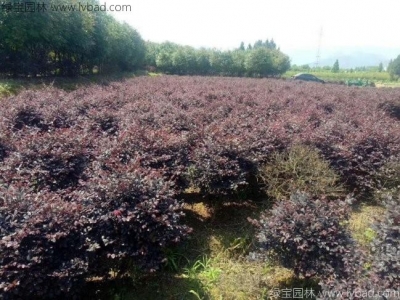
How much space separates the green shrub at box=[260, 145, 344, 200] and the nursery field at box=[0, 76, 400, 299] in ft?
0.06

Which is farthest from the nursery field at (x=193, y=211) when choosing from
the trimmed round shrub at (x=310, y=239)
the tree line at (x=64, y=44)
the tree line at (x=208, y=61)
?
the tree line at (x=208, y=61)

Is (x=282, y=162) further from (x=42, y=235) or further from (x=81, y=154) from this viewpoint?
(x=42, y=235)

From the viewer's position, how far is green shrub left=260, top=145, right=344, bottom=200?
389 cm

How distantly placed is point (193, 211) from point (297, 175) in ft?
5.10

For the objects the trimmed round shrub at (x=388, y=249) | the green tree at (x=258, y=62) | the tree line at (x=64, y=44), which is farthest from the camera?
the green tree at (x=258, y=62)

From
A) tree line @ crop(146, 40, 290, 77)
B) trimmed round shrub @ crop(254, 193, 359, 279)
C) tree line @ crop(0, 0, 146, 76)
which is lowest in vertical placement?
trimmed round shrub @ crop(254, 193, 359, 279)

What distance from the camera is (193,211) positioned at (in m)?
4.25

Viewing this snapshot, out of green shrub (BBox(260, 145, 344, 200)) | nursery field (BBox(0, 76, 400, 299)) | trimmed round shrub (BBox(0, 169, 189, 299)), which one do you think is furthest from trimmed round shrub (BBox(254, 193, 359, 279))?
green shrub (BBox(260, 145, 344, 200))

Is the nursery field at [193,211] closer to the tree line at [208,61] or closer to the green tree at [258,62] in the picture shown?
the tree line at [208,61]

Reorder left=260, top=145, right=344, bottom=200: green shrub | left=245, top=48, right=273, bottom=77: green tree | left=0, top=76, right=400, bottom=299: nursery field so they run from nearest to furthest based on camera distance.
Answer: left=0, top=76, right=400, bottom=299: nursery field < left=260, top=145, right=344, bottom=200: green shrub < left=245, top=48, right=273, bottom=77: green tree

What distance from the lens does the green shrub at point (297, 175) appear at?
389 cm

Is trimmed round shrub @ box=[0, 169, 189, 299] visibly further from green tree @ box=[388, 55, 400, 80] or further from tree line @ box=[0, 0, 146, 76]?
green tree @ box=[388, 55, 400, 80]

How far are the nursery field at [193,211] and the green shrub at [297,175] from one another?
2 cm

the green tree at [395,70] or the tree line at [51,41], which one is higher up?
the green tree at [395,70]
